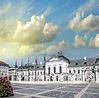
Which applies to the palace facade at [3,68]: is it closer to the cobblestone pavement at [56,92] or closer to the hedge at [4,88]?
the cobblestone pavement at [56,92]

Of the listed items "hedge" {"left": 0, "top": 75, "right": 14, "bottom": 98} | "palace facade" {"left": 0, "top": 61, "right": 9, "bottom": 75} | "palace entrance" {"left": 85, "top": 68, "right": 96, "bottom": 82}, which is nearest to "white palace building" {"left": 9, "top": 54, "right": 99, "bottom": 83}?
"palace entrance" {"left": 85, "top": 68, "right": 96, "bottom": 82}

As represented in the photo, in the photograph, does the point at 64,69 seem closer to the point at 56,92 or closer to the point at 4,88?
the point at 56,92

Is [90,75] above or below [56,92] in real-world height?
above

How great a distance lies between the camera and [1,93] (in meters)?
25.7

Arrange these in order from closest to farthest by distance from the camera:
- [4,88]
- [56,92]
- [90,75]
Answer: [4,88] < [56,92] < [90,75]

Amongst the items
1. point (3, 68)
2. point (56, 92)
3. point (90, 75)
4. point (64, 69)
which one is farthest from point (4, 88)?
point (3, 68)

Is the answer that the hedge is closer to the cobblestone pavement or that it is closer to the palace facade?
the cobblestone pavement

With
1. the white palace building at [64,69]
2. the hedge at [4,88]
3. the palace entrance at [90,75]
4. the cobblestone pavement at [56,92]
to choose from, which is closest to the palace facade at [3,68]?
the white palace building at [64,69]

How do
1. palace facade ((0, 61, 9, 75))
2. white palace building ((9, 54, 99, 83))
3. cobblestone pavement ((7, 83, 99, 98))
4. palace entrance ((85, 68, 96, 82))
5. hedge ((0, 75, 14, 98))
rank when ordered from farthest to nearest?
palace facade ((0, 61, 9, 75)), white palace building ((9, 54, 99, 83)), palace entrance ((85, 68, 96, 82)), hedge ((0, 75, 14, 98)), cobblestone pavement ((7, 83, 99, 98))

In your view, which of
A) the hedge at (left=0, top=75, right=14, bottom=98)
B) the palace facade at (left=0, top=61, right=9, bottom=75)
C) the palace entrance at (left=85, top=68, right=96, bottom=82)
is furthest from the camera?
the palace facade at (left=0, top=61, right=9, bottom=75)

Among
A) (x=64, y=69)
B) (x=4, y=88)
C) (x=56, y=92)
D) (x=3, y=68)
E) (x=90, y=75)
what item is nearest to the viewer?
(x=4, y=88)

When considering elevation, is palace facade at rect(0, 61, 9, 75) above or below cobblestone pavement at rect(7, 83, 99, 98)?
above

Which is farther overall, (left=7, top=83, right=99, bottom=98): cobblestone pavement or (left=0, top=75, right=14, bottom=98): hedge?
(left=0, top=75, right=14, bottom=98): hedge

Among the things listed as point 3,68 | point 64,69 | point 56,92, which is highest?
point 3,68
